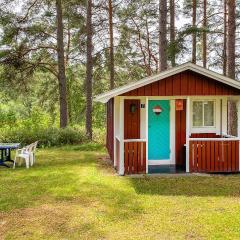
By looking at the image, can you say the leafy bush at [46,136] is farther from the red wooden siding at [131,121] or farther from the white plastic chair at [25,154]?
the red wooden siding at [131,121]

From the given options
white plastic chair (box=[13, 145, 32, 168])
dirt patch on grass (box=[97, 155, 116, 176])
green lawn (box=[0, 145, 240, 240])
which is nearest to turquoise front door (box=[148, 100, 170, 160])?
dirt patch on grass (box=[97, 155, 116, 176])

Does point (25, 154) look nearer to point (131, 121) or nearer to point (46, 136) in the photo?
point (131, 121)

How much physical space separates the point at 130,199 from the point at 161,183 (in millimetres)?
1660

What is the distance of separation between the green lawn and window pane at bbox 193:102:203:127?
2000 mm

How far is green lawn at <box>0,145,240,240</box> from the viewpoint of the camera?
5.49 metres

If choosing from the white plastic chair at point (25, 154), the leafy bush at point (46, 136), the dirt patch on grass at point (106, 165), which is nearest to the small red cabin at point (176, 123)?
the dirt patch on grass at point (106, 165)

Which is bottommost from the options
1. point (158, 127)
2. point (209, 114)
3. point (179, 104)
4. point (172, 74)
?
point (158, 127)

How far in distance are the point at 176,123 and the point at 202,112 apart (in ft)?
2.68

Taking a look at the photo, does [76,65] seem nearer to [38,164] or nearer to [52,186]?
[38,164]

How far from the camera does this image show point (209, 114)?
10945 millimetres

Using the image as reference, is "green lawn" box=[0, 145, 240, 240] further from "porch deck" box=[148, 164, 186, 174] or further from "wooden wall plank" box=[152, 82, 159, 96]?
"wooden wall plank" box=[152, 82, 159, 96]

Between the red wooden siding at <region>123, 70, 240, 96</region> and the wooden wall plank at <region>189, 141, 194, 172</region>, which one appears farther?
the wooden wall plank at <region>189, 141, 194, 172</region>

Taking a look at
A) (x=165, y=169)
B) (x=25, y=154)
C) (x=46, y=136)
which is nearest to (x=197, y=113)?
(x=165, y=169)

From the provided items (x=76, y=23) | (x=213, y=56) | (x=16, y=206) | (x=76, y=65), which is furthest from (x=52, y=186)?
(x=213, y=56)
